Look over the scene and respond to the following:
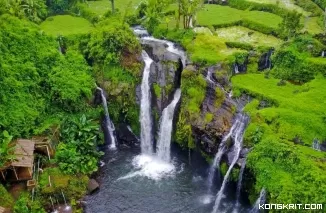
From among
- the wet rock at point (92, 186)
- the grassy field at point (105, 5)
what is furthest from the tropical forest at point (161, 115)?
the grassy field at point (105, 5)

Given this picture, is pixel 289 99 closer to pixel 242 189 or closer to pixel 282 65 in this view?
pixel 282 65

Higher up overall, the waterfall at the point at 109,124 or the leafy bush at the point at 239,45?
the leafy bush at the point at 239,45

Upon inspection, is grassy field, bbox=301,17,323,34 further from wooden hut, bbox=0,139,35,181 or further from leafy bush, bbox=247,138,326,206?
wooden hut, bbox=0,139,35,181

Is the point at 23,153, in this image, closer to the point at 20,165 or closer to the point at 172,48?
the point at 20,165

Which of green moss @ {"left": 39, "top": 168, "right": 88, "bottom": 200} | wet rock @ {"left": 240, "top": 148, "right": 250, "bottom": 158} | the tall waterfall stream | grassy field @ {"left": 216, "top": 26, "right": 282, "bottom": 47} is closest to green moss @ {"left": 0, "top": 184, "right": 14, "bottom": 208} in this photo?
green moss @ {"left": 39, "top": 168, "right": 88, "bottom": 200}

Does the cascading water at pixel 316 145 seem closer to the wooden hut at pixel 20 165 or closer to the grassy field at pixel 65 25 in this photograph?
the wooden hut at pixel 20 165

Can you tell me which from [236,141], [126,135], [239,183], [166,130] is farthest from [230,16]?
[239,183]

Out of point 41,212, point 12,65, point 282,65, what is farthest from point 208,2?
point 41,212
